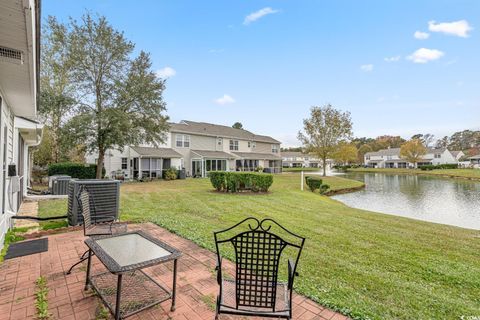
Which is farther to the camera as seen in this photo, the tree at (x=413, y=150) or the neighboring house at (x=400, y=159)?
the neighboring house at (x=400, y=159)

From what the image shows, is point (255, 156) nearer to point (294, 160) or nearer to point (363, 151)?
point (294, 160)

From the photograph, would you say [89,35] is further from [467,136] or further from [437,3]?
[467,136]

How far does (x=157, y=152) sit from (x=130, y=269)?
22.4 metres

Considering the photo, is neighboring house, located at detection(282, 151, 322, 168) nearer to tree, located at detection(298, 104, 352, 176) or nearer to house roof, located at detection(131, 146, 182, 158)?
tree, located at detection(298, 104, 352, 176)

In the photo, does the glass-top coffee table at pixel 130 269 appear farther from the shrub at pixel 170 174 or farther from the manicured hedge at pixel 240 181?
the shrub at pixel 170 174

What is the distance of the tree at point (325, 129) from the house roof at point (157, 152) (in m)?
18.7

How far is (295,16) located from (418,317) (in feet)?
Answer: 51.0

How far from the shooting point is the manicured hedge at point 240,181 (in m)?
12.9

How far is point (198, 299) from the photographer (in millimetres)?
2684

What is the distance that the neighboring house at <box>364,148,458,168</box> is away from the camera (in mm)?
63812

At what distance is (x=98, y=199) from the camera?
18.5ft

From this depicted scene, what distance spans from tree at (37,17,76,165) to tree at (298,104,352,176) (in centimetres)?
2739

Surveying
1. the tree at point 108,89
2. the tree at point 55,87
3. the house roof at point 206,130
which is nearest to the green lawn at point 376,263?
the tree at point 108,89

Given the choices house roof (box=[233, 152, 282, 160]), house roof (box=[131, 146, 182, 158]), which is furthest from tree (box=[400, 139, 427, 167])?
house roof (box=[131, 146, 182, 158])
